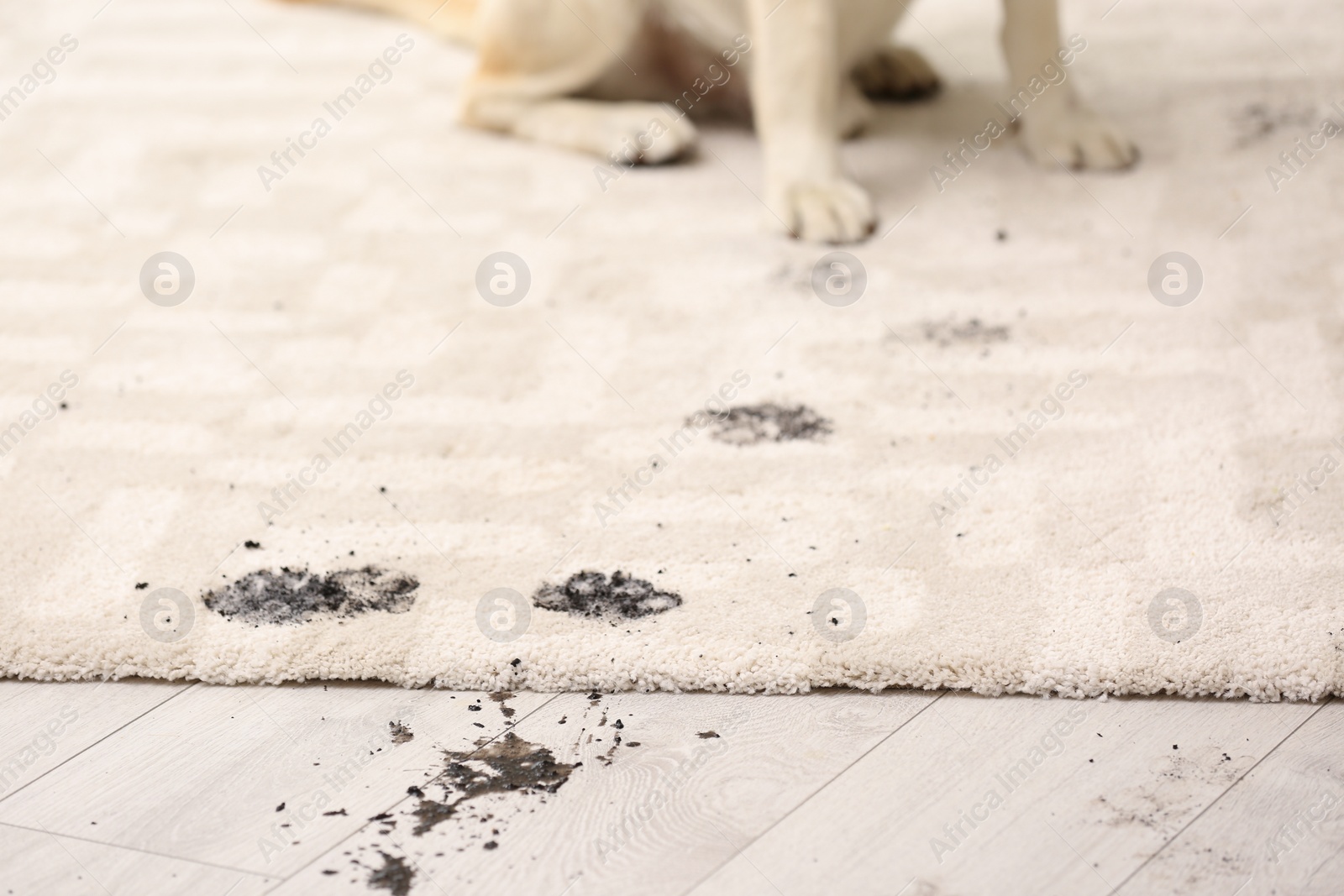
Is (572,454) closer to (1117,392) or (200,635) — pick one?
(200,635)

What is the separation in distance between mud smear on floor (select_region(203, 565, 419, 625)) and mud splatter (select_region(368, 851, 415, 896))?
30 cm

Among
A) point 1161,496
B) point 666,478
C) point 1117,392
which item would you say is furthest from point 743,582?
point 1117,392

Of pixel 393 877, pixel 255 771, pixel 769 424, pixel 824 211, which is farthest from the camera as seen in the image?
pixel 824 211

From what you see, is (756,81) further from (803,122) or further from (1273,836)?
(1273,836)

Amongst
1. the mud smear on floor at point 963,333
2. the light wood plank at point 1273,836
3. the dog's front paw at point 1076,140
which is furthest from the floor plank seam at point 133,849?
the dog's front paw at point 1076,140

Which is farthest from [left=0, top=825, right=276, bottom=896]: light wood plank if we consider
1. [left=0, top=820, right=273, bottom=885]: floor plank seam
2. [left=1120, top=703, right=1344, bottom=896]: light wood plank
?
[left=1120, top=703, right=1344, bottom=896]: light wood plank

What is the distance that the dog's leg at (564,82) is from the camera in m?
2.28

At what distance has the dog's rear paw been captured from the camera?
8.18ft

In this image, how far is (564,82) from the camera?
7.87ft

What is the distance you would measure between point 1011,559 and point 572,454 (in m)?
0.51

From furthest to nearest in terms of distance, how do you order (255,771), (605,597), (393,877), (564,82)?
1. (564,82)
2. (605,597)
3. (255,771)
4. (393,877)

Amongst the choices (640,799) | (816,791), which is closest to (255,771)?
(640,799)

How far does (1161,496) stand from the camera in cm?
137

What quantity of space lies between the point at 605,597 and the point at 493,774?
0.76 ft
